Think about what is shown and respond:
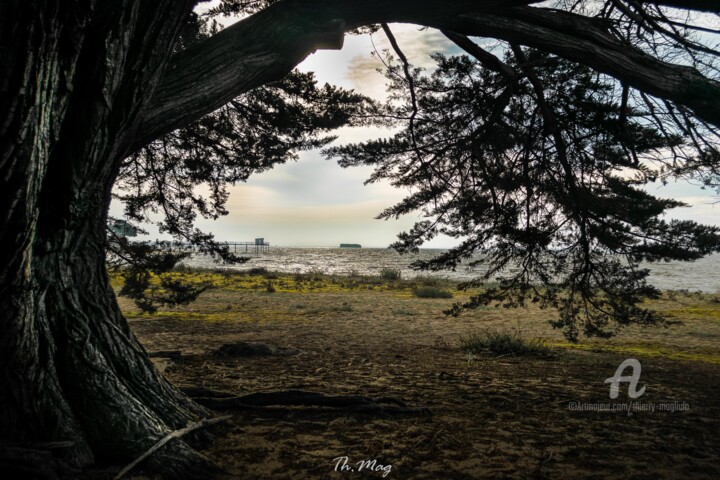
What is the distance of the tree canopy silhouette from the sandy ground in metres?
0.74

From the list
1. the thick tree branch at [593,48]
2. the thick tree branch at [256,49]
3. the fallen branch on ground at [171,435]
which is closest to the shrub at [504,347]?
the thick tree branch at [593,48]

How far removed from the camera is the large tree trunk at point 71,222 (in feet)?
5.61

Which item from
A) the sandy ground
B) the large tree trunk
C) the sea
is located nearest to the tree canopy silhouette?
the large tree trunk

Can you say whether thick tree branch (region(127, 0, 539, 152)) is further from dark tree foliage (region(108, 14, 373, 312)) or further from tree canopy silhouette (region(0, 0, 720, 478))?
dark tree foliage (region(108, 14, 373, 312))

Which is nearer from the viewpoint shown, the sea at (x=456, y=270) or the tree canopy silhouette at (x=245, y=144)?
the tree canopy silhouette at (x=245, y=144)

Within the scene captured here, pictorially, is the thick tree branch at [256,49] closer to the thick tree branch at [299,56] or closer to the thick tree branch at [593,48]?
the thick tree branch at [299,56]

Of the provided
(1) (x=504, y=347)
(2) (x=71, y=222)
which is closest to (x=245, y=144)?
(2) (x=71, y=222)

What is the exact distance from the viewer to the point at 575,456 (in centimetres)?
277

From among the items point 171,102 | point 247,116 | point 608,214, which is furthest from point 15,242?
point 608,214

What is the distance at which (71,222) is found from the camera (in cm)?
217

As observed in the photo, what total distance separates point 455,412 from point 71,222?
3.08m

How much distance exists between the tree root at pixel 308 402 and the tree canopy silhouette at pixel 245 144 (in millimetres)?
518

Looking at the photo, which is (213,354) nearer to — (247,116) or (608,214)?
(247,116)

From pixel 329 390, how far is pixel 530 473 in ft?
7.02
